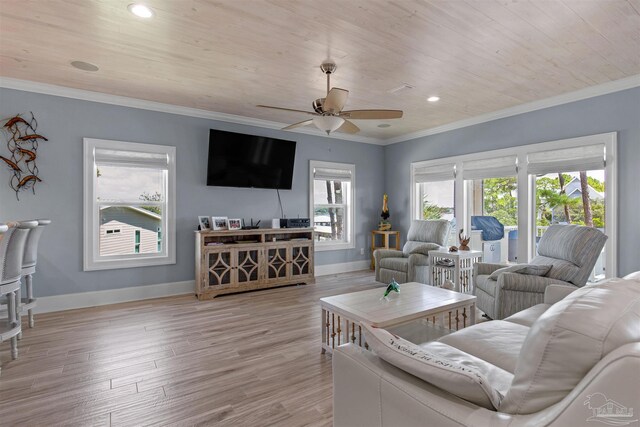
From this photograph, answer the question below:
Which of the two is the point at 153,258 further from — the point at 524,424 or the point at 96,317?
the point at 524,424

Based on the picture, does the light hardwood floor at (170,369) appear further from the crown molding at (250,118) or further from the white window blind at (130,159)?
the crown molding at (250,118)

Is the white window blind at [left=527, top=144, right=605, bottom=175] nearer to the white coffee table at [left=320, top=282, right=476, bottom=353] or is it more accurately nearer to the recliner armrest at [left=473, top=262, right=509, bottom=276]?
the recliner armrest at [left=473, top=262, right=509, bottom=276]

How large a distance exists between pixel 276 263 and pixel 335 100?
281 cm

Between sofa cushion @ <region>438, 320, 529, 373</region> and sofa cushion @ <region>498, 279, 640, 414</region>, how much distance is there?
0.68m

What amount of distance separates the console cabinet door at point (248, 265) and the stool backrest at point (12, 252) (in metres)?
2.32

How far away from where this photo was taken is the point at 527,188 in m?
4.46

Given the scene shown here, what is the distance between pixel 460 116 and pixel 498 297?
2.98 meters

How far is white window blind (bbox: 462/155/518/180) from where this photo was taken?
4620 millimetres

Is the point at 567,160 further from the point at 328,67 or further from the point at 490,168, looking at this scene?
the point at 328,67

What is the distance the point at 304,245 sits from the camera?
5160 mm

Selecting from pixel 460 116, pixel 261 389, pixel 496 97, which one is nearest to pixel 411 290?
pixel 261 389

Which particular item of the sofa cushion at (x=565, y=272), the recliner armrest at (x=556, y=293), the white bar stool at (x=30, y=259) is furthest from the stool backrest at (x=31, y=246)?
the sofa cushion at (x=565, y=272)

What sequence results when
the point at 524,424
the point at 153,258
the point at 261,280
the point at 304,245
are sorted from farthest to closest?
the point at 304,245, the point at 261,280, the point at 153,258, the point at 524,424

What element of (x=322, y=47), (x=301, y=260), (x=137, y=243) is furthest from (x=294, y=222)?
(x=322, y=47)
